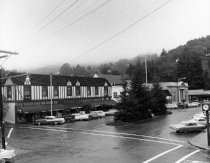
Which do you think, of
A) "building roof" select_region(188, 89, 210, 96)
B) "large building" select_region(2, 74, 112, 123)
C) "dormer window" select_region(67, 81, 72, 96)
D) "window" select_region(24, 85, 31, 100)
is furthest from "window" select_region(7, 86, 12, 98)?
"building roof" select_region(188, 89, 210, 96)

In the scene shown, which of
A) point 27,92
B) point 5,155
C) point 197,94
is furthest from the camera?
point 197,94

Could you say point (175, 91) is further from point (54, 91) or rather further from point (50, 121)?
point (50, 121)

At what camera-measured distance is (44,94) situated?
65.1m

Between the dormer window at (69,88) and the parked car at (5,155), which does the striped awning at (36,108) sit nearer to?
the dormer window at (69,88)

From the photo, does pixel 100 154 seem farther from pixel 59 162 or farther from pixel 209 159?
pixel 209 159

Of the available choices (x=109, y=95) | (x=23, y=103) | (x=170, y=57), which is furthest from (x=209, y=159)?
(x=170, y=57)

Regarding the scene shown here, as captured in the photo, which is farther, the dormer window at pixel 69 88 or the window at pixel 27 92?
the dormer window at pixel 69 88

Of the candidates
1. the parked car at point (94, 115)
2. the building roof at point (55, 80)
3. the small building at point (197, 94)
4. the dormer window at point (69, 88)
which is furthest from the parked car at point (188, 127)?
the small building at point (197, 94)

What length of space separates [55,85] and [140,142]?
129ft

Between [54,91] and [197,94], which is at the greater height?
[54,91]

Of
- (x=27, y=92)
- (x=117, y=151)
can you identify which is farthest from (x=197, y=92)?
(x=117, y=151)

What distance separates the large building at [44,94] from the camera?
6028 centimetres

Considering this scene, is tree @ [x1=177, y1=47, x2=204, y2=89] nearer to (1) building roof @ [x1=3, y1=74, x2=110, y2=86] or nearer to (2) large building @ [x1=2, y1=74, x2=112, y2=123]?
(1) building roof @ [x1=3, y1=74, x2=110, y2=86]

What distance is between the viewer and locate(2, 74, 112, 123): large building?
6028 cm
